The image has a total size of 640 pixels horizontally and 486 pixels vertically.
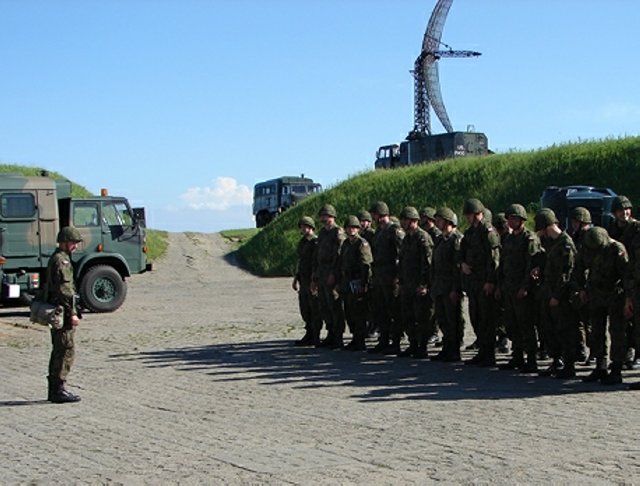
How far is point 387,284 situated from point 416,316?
0.80 metres

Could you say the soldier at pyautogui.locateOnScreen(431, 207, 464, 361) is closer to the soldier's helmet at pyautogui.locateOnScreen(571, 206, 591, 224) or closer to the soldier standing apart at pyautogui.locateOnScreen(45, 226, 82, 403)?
the soldier's helmet at pyautogui.locateOnScreen(571, 206, 591, 224)

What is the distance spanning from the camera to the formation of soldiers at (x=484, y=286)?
36.8ft

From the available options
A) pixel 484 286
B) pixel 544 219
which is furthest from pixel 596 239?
pixel 484 286

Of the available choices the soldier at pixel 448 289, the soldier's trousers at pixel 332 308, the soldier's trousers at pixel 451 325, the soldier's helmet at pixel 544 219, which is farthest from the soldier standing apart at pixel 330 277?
the soldier's helmet at pixel 544 219

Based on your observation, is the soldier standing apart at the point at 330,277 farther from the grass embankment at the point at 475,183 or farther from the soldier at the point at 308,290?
the grass embankment at the point at 475,183

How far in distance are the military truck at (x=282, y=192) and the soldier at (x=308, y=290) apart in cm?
3066

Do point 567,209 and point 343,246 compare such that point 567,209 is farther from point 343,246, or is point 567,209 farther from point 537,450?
point 537,450

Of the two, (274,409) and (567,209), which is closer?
(274,409)

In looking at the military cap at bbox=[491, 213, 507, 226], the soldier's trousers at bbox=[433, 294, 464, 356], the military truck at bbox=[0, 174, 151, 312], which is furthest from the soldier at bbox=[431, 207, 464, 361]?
the military truck at bbox=[0, 174, 151, 312]

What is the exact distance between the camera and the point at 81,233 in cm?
2211

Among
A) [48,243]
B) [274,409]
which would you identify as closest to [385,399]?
[274,409]

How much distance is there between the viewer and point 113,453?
824 cm

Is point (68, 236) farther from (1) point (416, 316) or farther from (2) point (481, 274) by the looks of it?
(2) point (481, 274)

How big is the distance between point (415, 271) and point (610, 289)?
11.1 feet
